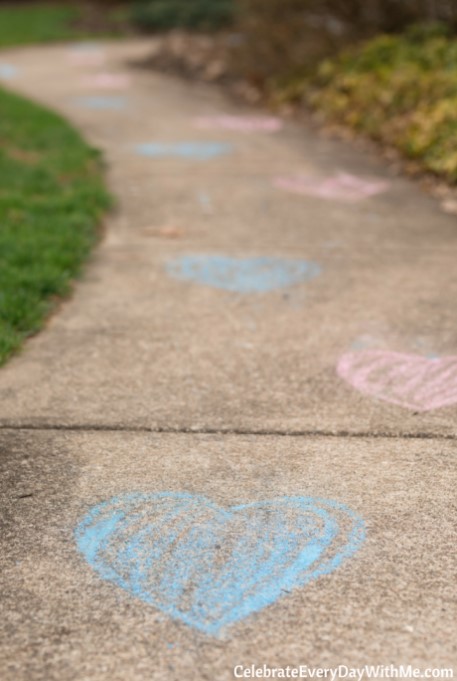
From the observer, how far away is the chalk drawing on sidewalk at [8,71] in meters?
12.9

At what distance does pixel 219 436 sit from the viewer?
340 centimetres

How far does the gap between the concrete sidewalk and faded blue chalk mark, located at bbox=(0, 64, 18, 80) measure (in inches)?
288

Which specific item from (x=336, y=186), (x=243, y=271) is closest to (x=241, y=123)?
(x=336, y=186)

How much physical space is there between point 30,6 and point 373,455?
23166 mm

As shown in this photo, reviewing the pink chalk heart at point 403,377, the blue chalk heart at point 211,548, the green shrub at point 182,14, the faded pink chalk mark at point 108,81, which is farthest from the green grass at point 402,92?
the green shrub at point 182,14

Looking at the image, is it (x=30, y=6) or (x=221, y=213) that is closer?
(x=221, y=213)

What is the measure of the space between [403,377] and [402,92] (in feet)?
17.0

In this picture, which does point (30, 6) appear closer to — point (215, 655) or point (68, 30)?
point (68, 30)

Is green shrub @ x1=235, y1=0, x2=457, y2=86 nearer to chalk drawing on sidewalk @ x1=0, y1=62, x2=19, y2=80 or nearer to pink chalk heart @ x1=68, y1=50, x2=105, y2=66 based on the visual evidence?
chalk drawing on sidewalk @ x1=0, y1=62, x2=19, y2=80

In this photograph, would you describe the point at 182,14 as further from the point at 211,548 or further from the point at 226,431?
the point at 211,548

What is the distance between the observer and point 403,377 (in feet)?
12.6

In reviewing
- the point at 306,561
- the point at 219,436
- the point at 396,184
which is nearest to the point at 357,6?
the point at 396,184

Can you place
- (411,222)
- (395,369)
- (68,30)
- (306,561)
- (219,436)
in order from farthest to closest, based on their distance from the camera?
(68,30) → (411,222) → (395,369) → (219,436) → (306,561)

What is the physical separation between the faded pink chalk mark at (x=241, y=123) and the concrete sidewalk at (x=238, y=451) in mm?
3069
